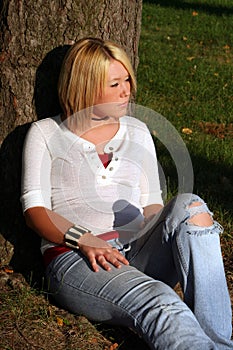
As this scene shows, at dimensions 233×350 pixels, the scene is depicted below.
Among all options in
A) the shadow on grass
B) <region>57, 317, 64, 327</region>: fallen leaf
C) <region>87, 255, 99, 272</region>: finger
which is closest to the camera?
<region>87, 255, 99, 272</region>: finger

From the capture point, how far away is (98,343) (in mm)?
3344

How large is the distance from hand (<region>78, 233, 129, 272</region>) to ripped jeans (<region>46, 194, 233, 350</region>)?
0.03m

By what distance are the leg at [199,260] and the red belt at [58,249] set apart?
241mm

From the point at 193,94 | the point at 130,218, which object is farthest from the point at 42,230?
the point at 193,94

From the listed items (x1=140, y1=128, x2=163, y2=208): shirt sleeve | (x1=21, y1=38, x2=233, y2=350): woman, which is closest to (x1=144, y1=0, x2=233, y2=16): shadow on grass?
(x1=140, y1=128, x2=163, y2=208): shirt sleeve

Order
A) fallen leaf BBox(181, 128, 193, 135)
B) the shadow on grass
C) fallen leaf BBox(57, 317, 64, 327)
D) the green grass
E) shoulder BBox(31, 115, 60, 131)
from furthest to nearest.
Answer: the shadow on grass
fallen leaf BBox(181, 128, 193, 135)
the green grass
shoulder BBox(31, 115, 60, 131)
fallen leaf BBox(57, 317, 64, 327)

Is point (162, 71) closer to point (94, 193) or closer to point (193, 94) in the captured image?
point (193, 94)

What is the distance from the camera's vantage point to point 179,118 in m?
6.94

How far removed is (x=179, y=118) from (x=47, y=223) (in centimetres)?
367

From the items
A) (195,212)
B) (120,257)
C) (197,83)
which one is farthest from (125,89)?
(197,83)

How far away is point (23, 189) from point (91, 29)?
856mm

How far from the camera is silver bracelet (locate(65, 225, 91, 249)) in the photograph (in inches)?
133

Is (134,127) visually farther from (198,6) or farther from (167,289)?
(198,6)

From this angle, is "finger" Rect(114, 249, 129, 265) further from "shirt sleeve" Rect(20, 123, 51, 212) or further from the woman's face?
the woman's face
